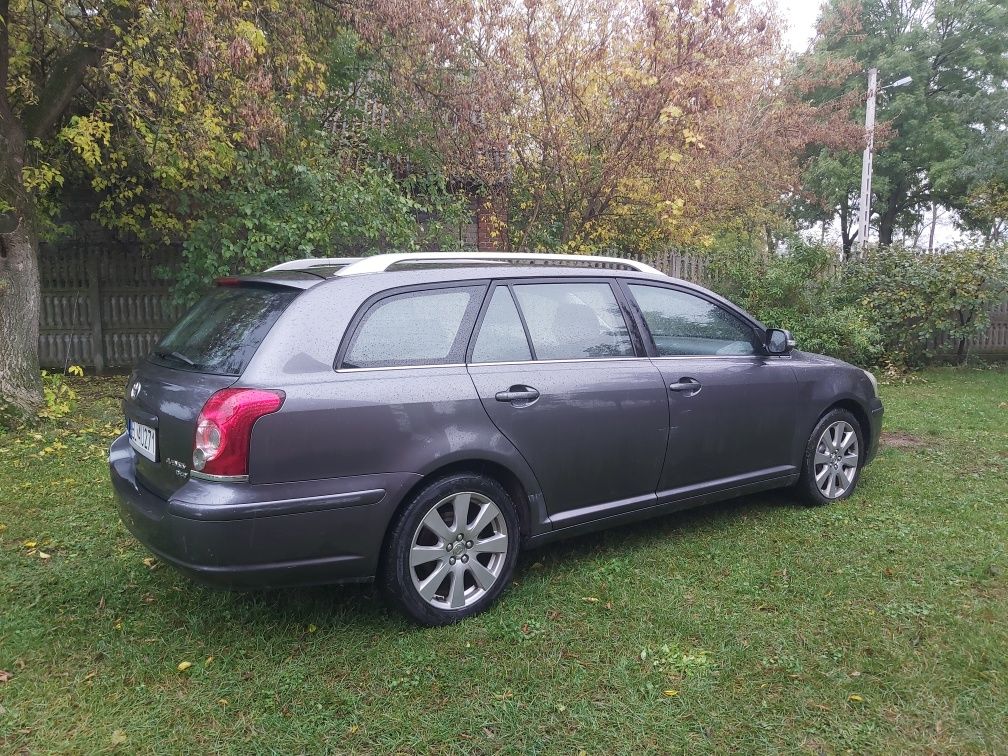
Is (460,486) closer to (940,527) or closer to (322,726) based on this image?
(322,726)

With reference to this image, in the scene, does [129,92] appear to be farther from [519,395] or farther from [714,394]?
[714,394]

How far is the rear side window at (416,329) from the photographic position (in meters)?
3.17

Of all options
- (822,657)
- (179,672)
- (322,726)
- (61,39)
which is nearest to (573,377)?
(822,657)

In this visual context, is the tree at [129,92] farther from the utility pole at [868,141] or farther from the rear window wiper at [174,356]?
the utility pole at [868,141]

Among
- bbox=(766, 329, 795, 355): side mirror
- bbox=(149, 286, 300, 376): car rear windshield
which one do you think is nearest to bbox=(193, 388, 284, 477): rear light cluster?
bbox=(149, 286, 300, 376): car rear windshield

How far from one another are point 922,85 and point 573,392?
27.7m

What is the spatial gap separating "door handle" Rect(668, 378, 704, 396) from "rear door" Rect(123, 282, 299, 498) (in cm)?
207

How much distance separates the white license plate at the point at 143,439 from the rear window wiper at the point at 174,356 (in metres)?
0.32

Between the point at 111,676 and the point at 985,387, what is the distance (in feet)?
35.3

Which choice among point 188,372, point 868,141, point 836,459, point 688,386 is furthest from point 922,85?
point 188,372

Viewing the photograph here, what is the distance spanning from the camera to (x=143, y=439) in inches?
129

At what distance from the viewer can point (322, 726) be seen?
2600mm

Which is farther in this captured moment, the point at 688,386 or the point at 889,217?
the point at 889,217

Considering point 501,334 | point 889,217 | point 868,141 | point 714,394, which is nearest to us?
point 501,334
